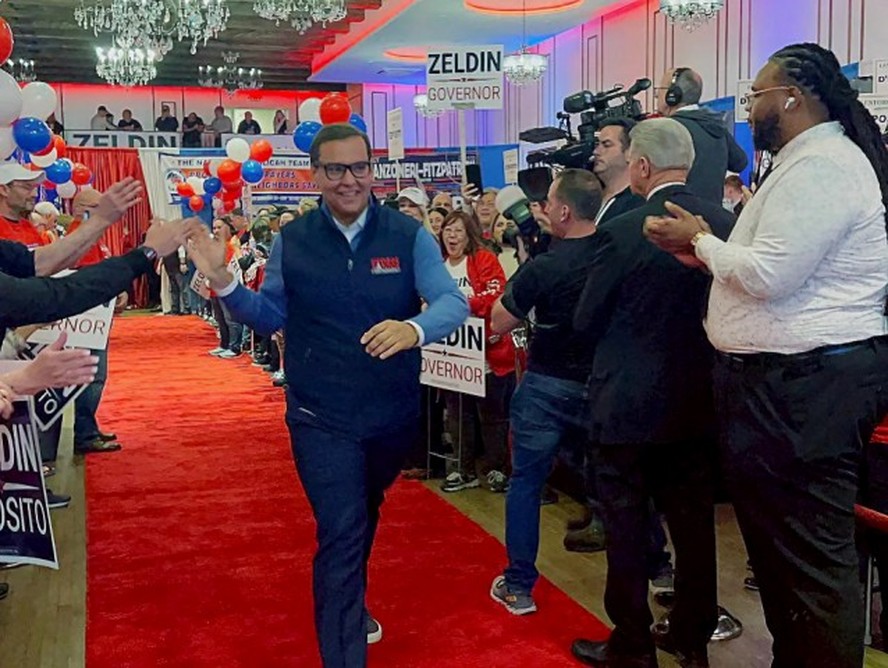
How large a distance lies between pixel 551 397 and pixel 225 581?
5.03 feet

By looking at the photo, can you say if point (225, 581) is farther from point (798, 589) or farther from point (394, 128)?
point (394, 128)

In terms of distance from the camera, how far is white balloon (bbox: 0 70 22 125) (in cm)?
405

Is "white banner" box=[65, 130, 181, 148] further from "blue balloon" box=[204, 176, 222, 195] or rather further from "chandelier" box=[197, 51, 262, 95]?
"blue balloon" box=[204, 176, 222, 195]

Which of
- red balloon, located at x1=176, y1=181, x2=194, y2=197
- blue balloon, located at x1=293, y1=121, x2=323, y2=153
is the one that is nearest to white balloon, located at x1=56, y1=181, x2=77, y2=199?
red balloon, located at x1=176, y1=181, x2=194, y2=197

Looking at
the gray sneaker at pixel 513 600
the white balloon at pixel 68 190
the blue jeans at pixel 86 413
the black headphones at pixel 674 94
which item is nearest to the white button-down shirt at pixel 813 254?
the gray sneaker at pixel 513 600

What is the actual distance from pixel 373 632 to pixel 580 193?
1633 millimetres

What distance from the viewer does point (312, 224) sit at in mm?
2834

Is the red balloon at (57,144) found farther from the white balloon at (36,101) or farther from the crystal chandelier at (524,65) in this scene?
the crystal chandelier at (524,65)

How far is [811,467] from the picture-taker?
91.5 inches

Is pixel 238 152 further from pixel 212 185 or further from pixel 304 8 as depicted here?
pixel 304 8

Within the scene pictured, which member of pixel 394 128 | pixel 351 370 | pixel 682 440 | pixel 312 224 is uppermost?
pixel 394 128

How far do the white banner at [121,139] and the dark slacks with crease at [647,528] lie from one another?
54.4ft

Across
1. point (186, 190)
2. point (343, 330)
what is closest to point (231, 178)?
point (186, 190)

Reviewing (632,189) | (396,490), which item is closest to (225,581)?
(396,490)
